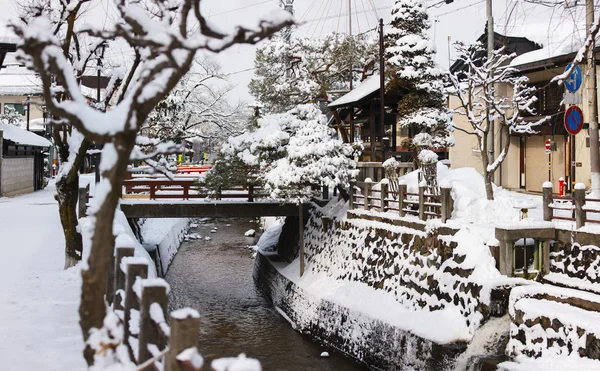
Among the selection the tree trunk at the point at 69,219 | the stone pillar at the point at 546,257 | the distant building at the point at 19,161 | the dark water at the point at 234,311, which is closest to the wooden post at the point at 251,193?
the dark water at the point at 234,311

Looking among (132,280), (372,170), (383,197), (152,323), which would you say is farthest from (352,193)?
(152,323)

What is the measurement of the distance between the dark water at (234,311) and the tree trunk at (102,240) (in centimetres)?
1141

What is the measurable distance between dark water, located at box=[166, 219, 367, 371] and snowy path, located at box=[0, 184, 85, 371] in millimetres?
5373

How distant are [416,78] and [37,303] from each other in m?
18.3

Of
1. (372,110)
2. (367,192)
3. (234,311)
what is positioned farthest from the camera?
(372,110)

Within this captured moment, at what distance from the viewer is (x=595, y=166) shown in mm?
16094

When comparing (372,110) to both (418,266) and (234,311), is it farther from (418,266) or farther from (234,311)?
(418,266)

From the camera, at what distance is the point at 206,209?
Answer: 953 inches

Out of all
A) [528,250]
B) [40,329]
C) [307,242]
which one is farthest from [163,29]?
[307,242]

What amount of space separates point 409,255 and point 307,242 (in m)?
7.29

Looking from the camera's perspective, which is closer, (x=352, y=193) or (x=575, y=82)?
(x=575, y=82)

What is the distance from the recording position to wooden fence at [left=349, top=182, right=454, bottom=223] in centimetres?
1645

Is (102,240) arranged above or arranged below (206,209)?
above

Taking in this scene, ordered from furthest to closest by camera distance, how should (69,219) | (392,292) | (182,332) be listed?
(392,292)
(69,219)
(182,332)
